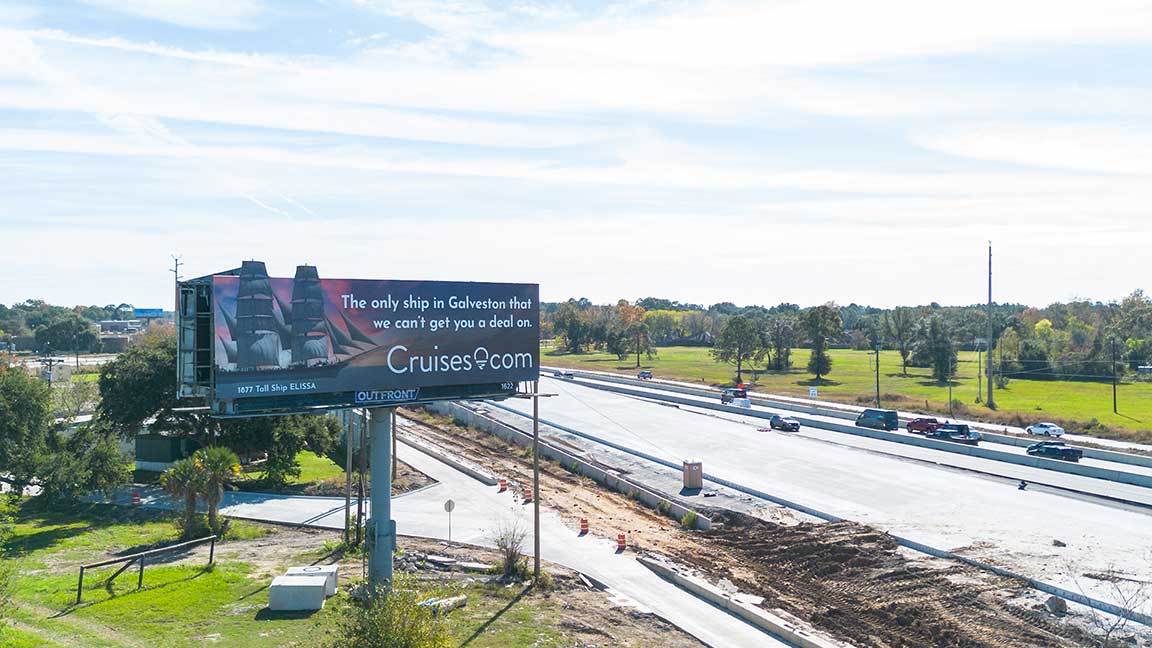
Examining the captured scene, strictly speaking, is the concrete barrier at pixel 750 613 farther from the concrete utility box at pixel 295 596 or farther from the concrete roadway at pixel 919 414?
the concrete roadway at pixel 919 414

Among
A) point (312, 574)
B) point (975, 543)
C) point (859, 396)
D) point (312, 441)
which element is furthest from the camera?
point (859, 396)

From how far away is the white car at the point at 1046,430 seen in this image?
195ft

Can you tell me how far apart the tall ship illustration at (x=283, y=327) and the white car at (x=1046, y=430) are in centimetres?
5256

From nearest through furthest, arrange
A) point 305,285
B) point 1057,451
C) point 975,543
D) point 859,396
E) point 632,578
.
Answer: point 305,285
point 632,578
point 975,543
point 1057,451
point 859,396

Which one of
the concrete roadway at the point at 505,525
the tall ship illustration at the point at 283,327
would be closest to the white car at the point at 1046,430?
the concrete roadway at the point at 505,525

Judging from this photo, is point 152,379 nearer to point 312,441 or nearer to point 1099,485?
point 312,441

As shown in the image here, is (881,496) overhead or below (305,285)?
below

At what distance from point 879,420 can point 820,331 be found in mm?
49608

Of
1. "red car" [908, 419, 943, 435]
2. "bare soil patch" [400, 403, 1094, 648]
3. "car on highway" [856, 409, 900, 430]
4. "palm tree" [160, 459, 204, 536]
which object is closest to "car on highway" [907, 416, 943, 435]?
"red car" [908, 419, 943, 435]

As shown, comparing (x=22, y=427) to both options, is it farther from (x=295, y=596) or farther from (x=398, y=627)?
(x=398, y=627)

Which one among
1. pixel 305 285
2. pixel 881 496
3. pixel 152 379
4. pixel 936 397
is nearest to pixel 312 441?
pixel 152 379

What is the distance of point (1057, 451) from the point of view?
4884 centimetres

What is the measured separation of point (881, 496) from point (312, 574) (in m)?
26.9

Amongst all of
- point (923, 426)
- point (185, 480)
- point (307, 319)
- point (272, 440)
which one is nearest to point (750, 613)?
point (307, 319)
